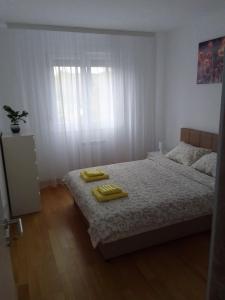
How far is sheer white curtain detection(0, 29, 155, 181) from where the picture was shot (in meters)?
3.70

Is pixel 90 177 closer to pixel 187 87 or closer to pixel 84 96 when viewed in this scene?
pixel 84 96

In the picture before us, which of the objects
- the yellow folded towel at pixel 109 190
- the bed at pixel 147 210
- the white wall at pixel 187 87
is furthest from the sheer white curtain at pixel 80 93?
the yellow folded towel at pixel 109 190

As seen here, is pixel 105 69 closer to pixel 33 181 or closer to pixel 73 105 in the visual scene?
pixel 73 105

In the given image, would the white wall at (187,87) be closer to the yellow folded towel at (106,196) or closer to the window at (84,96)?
the window at (84,96)

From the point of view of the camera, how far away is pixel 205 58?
11.7 ft

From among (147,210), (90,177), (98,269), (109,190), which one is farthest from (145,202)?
(90,177)

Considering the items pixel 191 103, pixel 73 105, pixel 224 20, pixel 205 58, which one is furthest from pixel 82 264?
pixel 224 20

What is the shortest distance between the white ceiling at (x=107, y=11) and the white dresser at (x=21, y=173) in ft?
5.29

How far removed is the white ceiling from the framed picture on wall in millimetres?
428

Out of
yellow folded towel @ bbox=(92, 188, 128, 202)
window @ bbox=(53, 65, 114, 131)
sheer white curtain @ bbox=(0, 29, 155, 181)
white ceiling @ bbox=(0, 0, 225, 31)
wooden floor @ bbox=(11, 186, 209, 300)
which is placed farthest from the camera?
window @ bbox=(53, 65, 114, 131)

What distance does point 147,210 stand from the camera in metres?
2.30

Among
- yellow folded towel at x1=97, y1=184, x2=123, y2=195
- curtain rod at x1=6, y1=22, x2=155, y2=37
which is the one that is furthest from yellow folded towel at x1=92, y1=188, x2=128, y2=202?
curtain rod at x1=6, y1=22, x2=155, y2=37

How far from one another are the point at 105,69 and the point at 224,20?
1957 mm

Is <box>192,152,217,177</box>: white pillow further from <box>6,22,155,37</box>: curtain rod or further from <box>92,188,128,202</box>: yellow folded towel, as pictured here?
<box>6,22,155,37</box>: curtain rod
